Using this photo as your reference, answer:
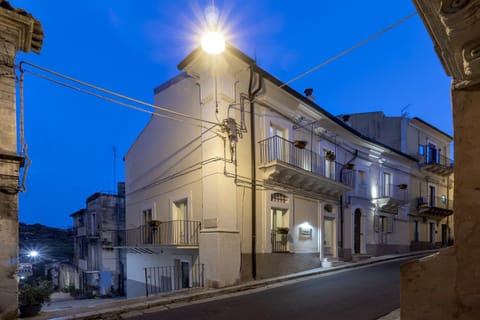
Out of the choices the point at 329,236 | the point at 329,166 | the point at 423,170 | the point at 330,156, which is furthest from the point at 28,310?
the point at 423,170

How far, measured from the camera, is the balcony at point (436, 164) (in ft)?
77.8

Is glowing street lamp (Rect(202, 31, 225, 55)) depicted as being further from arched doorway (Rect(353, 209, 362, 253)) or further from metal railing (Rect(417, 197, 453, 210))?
metal railing (Rect(417, 197, 453, 210))

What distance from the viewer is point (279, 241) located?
1221 centimetres

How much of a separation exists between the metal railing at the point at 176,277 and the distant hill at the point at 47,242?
2079 cm

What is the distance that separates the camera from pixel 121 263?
2108cm

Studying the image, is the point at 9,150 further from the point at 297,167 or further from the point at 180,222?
the point at 297,167

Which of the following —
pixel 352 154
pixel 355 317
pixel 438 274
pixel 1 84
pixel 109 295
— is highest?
pixel 1 84

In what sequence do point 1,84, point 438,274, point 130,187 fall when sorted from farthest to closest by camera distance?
point 130,187 → point 1,84 → point 438,274

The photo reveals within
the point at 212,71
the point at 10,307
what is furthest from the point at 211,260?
the point at 212,71

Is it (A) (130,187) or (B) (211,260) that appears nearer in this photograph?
(B) (211,260)

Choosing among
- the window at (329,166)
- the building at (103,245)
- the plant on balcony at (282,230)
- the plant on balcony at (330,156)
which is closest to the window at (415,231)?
the window at (329,166)

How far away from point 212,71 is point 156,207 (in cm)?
707

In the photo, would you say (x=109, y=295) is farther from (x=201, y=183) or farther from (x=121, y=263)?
(x=201, y=183)

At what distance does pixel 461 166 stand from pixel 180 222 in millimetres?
11118
